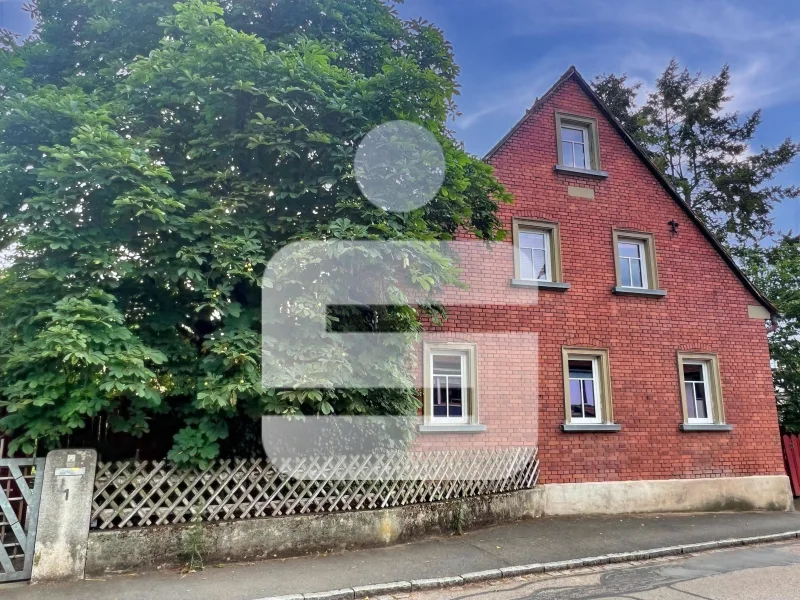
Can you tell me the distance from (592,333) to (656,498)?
11.6 feet

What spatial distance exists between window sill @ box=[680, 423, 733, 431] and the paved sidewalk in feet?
6.76

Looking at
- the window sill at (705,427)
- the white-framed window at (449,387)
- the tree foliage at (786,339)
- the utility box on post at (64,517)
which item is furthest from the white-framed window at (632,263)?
the utility box on post at (64,517)

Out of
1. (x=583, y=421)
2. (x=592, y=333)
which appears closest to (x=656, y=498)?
(x=583, y=421)

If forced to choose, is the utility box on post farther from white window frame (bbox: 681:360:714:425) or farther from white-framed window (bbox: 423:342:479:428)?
white window frame (bbox: 681:360:714:425)

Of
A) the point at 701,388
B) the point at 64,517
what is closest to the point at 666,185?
the point at 701,388

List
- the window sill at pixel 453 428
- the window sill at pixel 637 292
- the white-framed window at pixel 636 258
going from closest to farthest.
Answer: the window sill at pixel 453 428 → the window sill at pixel 637 292 → the white-framed window at pixel 636 258

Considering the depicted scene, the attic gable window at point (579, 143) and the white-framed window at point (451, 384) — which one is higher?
the attic gable window at point (579, 143)

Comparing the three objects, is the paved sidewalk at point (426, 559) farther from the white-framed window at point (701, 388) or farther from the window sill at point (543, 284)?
the window sill at point (543, 284)

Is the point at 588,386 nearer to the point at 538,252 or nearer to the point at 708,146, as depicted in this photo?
the point at 538,252

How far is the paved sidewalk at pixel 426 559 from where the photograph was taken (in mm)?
5883

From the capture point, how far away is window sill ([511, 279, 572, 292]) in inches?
460

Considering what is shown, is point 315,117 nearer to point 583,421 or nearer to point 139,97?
point 139,97

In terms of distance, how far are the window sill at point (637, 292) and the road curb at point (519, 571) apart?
5.17 m


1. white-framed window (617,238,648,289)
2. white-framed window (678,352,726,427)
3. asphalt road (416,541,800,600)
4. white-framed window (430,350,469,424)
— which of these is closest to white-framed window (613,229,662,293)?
white-framed window (617,238,648,289)
